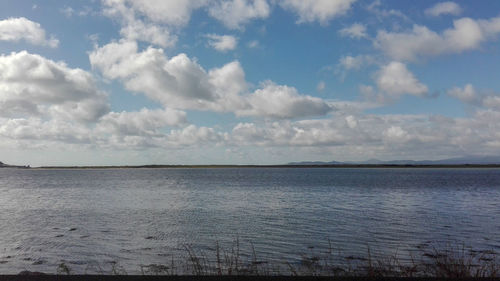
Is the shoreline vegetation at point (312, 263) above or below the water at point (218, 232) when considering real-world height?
above

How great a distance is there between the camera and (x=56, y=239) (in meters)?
27.7

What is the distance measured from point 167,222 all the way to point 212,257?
1570 centimetres

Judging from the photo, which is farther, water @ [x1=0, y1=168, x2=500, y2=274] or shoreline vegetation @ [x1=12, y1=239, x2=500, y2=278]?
water @ [x1=0, y1=168, x2=500, y2=274]

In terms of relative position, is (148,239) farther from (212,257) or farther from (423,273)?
(423,273)

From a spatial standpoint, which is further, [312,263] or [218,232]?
[218,232]

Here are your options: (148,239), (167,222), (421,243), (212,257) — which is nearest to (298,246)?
(212,257)

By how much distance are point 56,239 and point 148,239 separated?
22.5 ft

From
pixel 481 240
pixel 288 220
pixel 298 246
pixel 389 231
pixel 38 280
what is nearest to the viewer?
pixel 38 280

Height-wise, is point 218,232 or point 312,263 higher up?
point 312,263

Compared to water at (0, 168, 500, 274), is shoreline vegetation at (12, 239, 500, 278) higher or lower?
higher

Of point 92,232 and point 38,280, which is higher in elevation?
point 38,280

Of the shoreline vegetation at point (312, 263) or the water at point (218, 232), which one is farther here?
the water at point (218, 232)

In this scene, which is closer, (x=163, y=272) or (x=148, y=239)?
(x=163, y=272)

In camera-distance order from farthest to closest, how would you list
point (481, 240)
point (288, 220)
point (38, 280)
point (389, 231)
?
point (288, 220) < point (389, 231) < point (481, 240) < point (38, 280)
